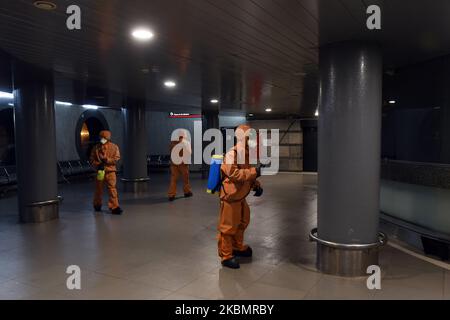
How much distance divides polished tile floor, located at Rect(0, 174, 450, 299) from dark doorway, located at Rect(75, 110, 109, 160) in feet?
24.6

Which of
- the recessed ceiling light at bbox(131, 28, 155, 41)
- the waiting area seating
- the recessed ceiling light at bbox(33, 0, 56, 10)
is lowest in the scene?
the waiting area seating

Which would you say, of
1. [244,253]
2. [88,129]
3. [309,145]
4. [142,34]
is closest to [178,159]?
[244,253]

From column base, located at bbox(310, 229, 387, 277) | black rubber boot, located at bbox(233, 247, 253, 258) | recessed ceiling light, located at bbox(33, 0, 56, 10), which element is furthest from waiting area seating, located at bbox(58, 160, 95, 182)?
column base, located at bbox(310, 229, 387, 277)

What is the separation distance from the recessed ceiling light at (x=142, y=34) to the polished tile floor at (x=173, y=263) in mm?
2690

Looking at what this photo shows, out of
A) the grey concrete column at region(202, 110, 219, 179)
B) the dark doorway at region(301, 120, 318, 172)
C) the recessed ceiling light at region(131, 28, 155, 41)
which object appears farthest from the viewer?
the dark doorway at region(301, 120, 318, 172)

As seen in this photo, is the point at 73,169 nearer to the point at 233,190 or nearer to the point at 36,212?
the point at 36,212

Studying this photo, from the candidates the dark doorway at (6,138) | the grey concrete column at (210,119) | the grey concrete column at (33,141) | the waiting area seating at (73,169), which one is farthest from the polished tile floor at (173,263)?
the grey concrete column at (210,119)

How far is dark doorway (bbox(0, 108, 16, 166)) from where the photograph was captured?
11.5 meters

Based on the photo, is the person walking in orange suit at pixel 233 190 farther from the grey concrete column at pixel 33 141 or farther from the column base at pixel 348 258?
the grey concrete column at pixel 33 141

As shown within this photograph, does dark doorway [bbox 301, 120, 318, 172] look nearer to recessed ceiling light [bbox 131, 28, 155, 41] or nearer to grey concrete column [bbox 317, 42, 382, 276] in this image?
grey concrete column [bbox 317, 42, 382, 276]

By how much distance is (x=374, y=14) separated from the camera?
329 cm

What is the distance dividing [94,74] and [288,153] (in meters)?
12.3
